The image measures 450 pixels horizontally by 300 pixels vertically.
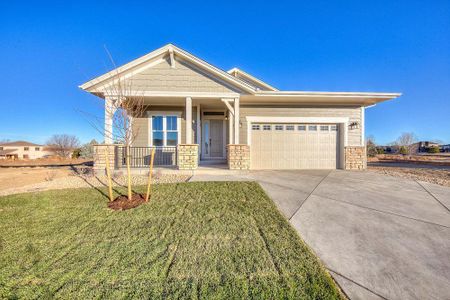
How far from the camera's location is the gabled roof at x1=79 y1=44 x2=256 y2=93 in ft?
25.3

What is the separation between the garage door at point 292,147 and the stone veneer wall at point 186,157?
315 cm

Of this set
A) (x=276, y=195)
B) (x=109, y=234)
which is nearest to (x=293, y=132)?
(x=276, y=195)

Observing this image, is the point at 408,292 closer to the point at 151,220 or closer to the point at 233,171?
the point at 151,220

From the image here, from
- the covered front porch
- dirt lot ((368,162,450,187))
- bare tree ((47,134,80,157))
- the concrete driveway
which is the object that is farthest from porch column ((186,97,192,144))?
bare tree ((47,134,80,157))

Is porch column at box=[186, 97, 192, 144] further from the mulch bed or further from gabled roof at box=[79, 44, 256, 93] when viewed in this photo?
the mulch bed

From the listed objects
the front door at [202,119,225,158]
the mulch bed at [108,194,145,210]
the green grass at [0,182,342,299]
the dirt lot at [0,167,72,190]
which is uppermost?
the front door at [202,119,225,158]

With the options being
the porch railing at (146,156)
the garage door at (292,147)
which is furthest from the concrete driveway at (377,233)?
the porch railing at (146,156)

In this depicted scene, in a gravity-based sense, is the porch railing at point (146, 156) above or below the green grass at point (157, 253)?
above

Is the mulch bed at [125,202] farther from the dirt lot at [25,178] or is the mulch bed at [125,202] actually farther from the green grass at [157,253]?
the dirt lot at [25,178]

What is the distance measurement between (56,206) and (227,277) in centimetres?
455

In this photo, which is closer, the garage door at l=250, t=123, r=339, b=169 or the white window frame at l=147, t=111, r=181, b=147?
the garage door at l=250, t=123, r=339, b=169

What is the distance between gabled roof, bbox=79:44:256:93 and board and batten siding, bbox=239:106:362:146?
1.53 meters

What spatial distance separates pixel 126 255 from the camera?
8.59 ft

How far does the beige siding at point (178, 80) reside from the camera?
8.02 meters
